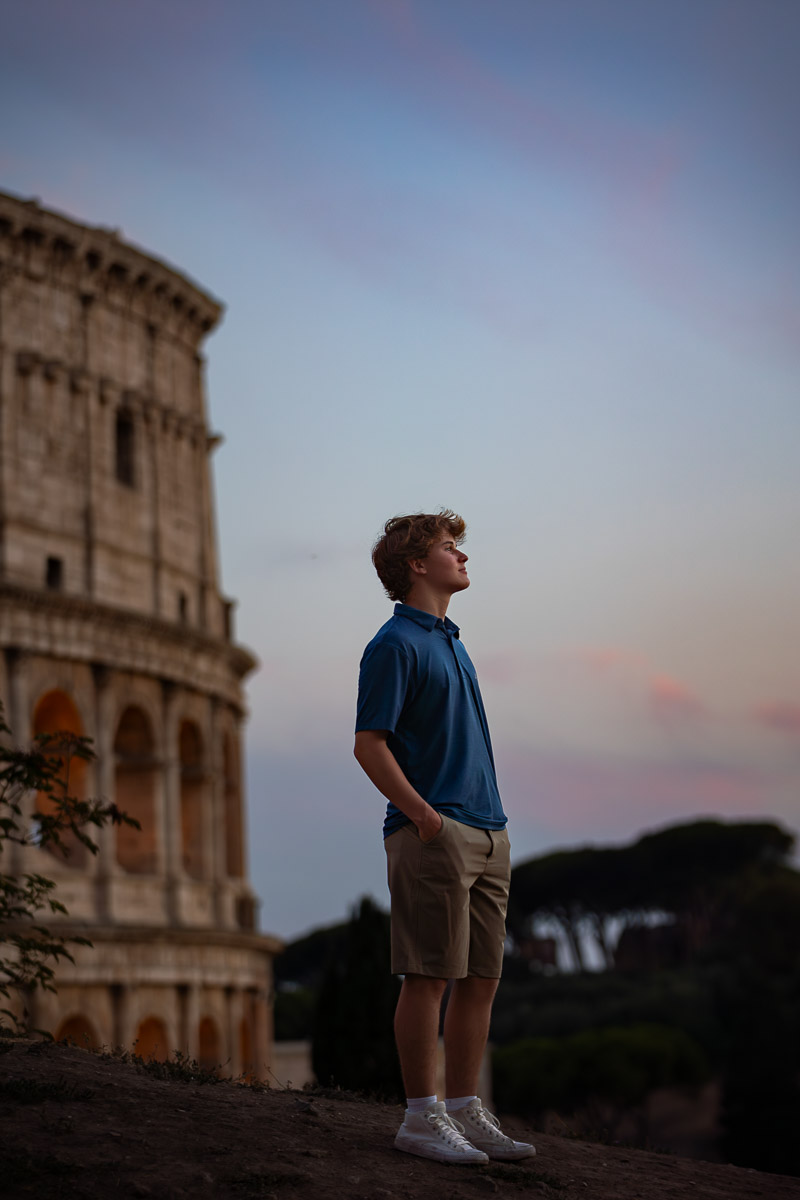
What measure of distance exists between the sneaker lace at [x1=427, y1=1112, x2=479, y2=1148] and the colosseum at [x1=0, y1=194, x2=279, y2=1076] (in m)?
21.3

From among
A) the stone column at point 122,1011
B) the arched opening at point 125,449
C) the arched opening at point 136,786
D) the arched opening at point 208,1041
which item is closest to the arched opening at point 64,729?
the arched opening at point 136,786

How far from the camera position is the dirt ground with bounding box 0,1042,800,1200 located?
5.69m

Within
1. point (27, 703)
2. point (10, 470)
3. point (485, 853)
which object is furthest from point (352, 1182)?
point (10, 470)

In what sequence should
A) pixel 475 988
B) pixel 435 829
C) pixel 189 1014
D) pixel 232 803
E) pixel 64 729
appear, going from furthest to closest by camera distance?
pixel 232 803 → pixel 189 1014 → pixel 64 729 → pixel 475 988 → pixel 435 829

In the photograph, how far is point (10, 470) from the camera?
28.9 m

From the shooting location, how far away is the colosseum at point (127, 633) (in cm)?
2808

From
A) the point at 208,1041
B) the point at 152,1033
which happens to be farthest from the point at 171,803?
the point at 208,1041

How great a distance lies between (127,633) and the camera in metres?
29.7

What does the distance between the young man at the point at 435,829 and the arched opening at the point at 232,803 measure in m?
27.2

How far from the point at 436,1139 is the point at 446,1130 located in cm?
5

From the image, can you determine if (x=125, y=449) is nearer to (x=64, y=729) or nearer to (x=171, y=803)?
(x=64, y=729)

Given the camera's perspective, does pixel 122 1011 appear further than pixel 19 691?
Yes

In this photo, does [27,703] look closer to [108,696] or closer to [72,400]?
[108,696]

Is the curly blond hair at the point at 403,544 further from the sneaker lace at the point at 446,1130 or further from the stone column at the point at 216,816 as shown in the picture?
the stone column at the point at 216,816
